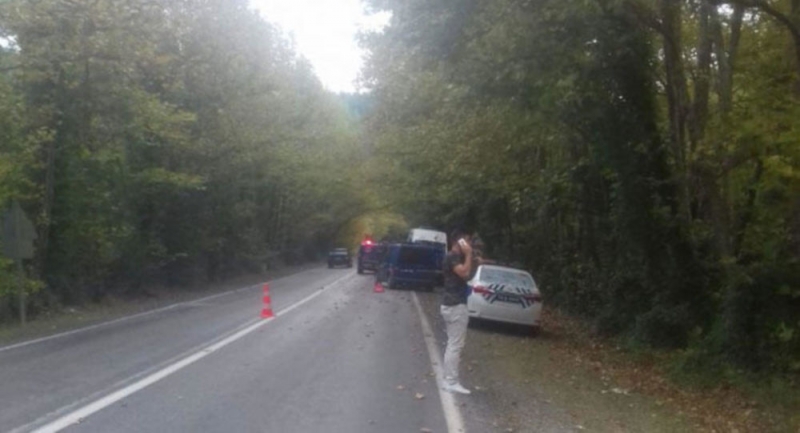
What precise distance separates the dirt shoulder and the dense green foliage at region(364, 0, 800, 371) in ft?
4.25

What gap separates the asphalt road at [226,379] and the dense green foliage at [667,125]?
200 inches

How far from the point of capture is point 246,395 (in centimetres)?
1379

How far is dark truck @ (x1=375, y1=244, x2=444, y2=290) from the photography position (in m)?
46.2

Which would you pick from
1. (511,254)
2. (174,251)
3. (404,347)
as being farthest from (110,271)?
(404,347)

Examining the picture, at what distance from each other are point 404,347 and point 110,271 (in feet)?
75.2

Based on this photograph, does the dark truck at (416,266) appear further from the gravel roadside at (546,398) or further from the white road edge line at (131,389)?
the white road edge line at (131,389)

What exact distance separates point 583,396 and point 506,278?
11.3 m

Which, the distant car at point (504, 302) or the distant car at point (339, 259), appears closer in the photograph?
the distant car at point (504, 302)

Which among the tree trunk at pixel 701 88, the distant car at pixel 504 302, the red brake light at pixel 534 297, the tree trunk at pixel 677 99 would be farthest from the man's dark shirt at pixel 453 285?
the red brake light at pixel 534 297

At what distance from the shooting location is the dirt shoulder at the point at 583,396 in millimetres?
13391

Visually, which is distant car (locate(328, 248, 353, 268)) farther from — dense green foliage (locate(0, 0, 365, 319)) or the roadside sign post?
the roadside sign post

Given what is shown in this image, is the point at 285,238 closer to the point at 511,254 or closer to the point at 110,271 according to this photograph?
the point at 511,254

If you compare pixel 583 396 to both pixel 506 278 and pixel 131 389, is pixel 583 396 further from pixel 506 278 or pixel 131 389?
pixel 506 278

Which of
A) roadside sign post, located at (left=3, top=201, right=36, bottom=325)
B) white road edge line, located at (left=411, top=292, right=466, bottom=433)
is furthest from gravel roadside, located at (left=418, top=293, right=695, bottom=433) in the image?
roadside sign post, located at (left=3, top=201, right=36, bottom=325)
